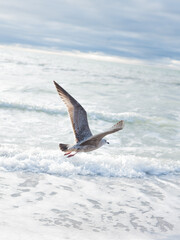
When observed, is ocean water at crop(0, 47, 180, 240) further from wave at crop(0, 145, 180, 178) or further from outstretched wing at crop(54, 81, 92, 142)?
outstretched wing at crop(54, 81, 92, 142)

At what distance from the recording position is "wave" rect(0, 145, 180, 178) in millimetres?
8109

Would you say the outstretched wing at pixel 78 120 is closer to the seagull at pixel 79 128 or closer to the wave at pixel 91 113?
the seagull at pixel 79 128

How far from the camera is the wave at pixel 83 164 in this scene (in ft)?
26.6

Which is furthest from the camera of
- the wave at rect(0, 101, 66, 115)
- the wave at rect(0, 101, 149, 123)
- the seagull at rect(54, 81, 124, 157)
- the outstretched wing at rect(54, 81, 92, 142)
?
the wave at rect(0, 101, 66, 115)

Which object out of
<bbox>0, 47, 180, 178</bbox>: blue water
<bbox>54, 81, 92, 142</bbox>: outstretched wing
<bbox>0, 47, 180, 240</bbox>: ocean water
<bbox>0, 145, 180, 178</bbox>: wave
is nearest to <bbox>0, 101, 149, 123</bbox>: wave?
<bbox>0, 47, 180, 178</bbox>: blue water

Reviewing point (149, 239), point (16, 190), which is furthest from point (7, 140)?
point (149, 239)

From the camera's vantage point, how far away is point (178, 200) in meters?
6.95

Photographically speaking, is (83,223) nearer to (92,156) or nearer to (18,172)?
(18,172)

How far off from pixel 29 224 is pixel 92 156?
171 inches

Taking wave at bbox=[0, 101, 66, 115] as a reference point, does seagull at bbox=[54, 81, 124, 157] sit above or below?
above

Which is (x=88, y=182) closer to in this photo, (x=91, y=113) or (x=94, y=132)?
(x=94, y=132)

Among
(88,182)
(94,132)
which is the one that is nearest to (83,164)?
(88,182)

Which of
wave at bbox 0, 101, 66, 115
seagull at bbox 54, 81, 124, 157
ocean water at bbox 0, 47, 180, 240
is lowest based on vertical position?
ocean water at bbox 0, 47, 180, 240

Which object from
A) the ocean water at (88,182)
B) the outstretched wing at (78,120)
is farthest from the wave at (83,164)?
the outstretched wing at (78,120)
